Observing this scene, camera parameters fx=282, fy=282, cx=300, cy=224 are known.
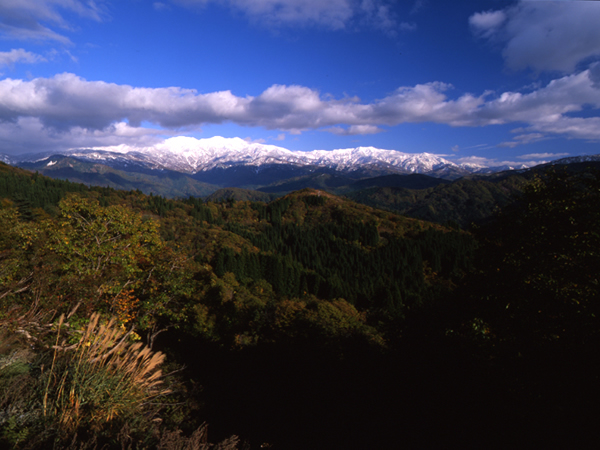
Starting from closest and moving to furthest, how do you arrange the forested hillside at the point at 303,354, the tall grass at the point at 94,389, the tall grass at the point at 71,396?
1. the tall grass at the point at 71,396
2. the tall grass at the point at 94,389
3. the forested hillside at the point at 303,354

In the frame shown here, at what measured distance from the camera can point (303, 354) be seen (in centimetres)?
1357

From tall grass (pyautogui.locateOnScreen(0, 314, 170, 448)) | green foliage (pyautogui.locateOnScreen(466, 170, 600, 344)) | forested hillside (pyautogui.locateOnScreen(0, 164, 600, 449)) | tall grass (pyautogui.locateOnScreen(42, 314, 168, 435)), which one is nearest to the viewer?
tall grass (pyautogui.locateOnScreen(0, 314, 170, 448))

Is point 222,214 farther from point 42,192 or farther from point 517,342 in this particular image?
point 517,342

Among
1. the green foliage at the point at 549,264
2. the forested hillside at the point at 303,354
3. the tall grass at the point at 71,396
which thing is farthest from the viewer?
the green foliage at the point at 549,264

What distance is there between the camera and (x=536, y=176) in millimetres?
10867

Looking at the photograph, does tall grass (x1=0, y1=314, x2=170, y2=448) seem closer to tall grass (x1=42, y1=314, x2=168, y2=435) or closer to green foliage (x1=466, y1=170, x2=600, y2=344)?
tall grass (x1=42, y1=314, x2=168, y2=435)

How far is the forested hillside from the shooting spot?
12.7 feet

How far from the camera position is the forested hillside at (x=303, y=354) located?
152 inches

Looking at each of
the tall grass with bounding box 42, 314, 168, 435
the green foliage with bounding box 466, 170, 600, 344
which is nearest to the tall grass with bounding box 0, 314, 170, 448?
the tall grass with bounding box 42, 314, 168, 435

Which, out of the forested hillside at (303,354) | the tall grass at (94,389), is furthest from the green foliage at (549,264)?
the tall grass at (94,389)

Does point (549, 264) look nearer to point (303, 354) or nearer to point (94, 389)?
point (303, 354)

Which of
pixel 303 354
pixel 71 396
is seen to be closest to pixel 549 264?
pixel 303 354

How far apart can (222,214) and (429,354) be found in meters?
153

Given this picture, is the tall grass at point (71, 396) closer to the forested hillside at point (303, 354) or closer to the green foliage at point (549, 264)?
the forested hillside at point (303, 354)
